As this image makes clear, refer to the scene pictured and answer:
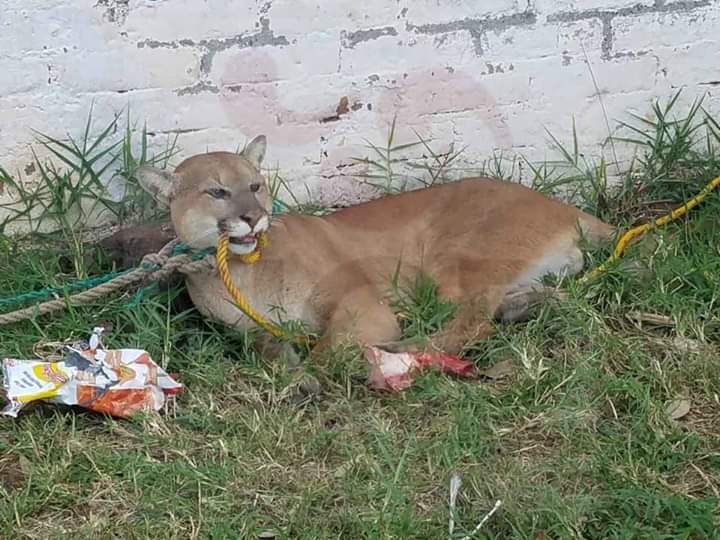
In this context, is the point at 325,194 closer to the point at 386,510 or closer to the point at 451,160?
the point at 451,160

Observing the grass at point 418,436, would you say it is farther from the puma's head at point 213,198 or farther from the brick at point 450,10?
the brick at point 450,10

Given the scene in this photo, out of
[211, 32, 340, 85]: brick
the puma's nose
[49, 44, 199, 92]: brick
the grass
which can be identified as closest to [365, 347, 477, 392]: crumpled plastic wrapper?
the grass

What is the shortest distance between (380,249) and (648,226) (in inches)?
41.0

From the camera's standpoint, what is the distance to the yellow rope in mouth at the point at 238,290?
402 centimetres

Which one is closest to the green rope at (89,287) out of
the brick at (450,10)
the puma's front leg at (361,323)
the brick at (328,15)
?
the puma's front leg at (361,323)

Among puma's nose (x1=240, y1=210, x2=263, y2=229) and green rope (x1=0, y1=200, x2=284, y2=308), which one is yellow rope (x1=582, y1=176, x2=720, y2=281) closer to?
puma's nose (x1=240, y1=210, x2=263, y2=229)

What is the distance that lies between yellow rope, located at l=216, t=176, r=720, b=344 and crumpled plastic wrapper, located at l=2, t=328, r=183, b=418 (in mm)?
385

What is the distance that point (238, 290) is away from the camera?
421 cm

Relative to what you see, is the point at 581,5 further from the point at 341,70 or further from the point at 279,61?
the point at 279,61

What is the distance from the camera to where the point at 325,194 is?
16.4 feet

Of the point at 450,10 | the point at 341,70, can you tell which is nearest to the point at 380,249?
the point at 341,70

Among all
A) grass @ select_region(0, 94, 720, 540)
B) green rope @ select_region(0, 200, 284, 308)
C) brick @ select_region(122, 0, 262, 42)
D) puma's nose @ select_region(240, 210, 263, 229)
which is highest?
brick @ select_region(122, 0, 262, 42)

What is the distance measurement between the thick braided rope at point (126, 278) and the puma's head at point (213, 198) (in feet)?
0.25

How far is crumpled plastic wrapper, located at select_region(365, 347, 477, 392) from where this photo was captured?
389cm
